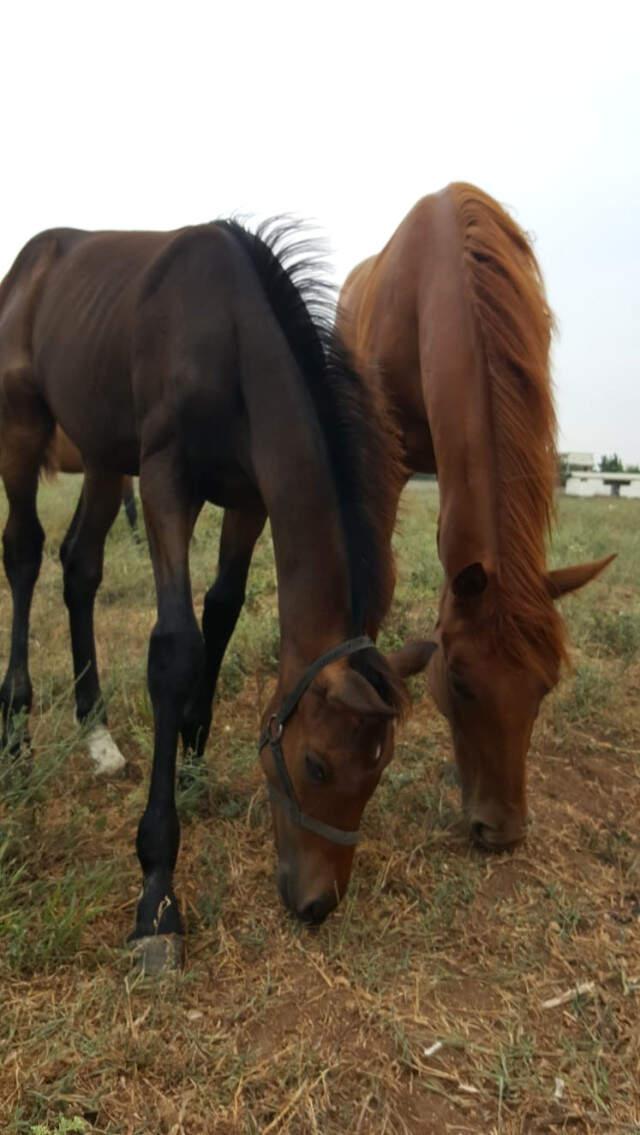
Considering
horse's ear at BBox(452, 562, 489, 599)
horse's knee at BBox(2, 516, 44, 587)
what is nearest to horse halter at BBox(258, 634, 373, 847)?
horse's ear at BBox(452, 562, 489, 599)

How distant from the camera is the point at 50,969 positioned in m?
2.08

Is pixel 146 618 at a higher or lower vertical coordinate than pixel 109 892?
lower

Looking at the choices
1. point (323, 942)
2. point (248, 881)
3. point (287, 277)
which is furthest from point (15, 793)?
point (287, 277)

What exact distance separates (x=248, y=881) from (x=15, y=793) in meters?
0.74

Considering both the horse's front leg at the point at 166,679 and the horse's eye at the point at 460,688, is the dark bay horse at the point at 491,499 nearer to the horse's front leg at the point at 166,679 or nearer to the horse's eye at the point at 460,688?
the horse's eye at the point at 460,688

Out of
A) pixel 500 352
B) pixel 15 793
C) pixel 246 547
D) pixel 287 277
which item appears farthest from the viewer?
pixel 246 547

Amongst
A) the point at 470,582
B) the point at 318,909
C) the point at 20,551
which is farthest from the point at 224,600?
the point at 318,909

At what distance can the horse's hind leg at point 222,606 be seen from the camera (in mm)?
3295

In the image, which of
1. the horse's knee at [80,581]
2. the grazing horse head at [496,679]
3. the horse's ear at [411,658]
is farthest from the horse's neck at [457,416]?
the horse's knee at [80,581]

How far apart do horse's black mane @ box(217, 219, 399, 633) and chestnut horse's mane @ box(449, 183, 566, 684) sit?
0.44 metres

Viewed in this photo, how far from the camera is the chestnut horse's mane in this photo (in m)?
2.57

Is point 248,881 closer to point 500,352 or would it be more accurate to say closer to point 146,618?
point 500,352

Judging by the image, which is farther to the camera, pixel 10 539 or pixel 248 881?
pixel 10 539

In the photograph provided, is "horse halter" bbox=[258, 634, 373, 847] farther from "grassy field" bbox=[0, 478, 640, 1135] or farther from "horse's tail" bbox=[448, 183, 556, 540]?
"horse's tail" bbox=[448, 183, 556, 540]
